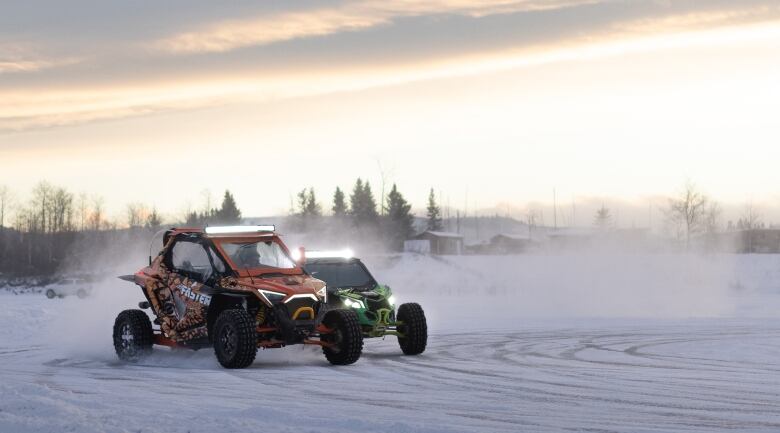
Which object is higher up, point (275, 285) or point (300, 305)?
point (275, 285)

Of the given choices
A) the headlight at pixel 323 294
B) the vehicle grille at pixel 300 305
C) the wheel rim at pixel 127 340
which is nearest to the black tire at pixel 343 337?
the headlight at pixel 323 294

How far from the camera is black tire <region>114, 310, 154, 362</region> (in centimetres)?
1861

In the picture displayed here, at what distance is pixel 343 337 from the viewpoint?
56.5 feet

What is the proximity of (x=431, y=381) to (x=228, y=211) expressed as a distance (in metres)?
142

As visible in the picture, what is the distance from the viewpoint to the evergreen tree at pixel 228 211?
153 m

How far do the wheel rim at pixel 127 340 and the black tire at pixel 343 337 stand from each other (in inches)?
147

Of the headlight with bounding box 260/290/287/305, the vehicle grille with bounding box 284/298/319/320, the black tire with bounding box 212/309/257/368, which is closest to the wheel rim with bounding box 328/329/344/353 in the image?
the vehicle grille with bounding box 284/298/319/320

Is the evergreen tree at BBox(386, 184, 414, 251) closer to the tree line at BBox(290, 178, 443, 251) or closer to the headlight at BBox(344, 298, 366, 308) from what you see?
the tree line at BBox(290, 178, 443, 251)

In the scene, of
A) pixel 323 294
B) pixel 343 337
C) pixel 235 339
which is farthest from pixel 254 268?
pixel 343 337

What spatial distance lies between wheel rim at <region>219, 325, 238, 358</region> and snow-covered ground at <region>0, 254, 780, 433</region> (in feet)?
1.18

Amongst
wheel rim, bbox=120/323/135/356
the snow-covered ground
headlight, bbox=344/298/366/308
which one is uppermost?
headlight, bbox=344/298/366/308

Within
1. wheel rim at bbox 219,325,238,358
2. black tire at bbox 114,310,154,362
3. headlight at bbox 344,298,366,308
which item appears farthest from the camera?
headlight at bbox 344,298,366,308

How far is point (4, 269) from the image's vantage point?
350 feet

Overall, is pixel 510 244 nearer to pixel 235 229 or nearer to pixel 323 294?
pixel 235 229
